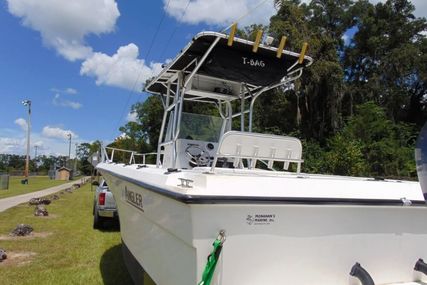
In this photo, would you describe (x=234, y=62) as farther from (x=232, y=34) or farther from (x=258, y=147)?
(x=258, y=147)

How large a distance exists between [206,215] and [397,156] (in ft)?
58.4

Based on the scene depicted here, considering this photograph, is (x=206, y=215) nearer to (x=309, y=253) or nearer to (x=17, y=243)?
(x=309, y=253)

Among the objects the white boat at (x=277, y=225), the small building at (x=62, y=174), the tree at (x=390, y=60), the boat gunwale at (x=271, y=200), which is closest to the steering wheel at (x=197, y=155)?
the white boat at (x=277, y=225)

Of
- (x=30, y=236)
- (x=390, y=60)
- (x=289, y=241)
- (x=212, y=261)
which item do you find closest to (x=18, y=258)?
(x=30, y=236)

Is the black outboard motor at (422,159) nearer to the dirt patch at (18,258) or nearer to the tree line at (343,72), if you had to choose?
the dirt patch at (18,258)

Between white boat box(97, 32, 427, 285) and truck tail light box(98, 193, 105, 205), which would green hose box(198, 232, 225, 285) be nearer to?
white boat box(97, 32, 427, 285)

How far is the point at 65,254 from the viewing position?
7.16 metres

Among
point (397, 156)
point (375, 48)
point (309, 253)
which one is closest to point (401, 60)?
point (375, 48)

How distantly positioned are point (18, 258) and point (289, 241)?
583cm

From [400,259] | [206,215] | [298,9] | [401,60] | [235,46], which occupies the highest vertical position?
[298,9]

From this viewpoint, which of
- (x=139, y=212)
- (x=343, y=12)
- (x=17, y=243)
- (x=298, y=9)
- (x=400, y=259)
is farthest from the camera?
(x=343, y=12)

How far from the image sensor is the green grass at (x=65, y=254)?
575 cm

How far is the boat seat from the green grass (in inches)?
126

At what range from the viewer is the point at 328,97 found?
25.5 m
